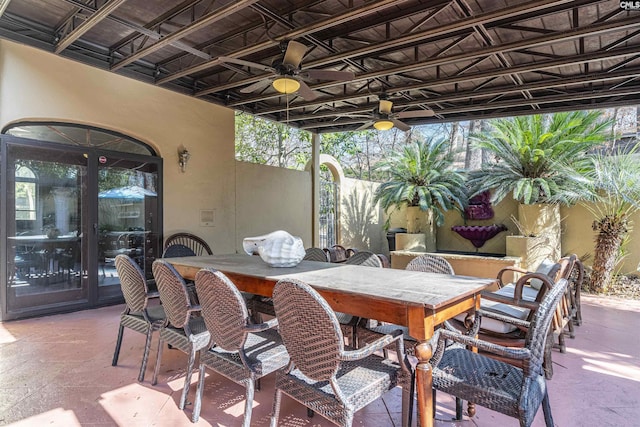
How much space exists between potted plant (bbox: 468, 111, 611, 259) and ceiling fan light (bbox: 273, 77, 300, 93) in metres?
4.58

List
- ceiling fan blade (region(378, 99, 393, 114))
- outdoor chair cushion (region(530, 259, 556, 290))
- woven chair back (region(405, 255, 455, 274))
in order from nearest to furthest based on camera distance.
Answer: woven chair back (region(405, 255, 455, 274))
outdoor chair cushion (region(530, 259, 556, 290))
ceiling fan blade (region(378, 99, 393, 114))

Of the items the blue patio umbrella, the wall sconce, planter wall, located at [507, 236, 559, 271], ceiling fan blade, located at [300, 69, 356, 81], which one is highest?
ceiling fan blade, located at [300, 69, 356, 81]

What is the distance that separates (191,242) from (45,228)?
2.10 m

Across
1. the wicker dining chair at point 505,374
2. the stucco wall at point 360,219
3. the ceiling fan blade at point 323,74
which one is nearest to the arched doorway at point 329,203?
the stucco wall at point 360,219

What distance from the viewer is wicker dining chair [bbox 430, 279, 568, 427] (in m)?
1.68

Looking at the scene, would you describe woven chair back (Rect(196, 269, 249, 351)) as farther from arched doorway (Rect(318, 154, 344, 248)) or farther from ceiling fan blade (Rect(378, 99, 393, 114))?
arched doorway (Rect(318, 154, 344, 248))

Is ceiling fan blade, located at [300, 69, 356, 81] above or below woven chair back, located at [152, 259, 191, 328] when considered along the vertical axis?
above

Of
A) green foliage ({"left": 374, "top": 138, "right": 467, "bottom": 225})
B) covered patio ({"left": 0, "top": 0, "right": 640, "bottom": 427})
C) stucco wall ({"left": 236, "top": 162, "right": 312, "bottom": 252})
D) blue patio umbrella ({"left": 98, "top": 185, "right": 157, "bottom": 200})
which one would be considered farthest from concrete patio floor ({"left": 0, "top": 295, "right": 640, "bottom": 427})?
green foliage ({"left": 374, "top": 138, "right": 467, "bottom": 225})

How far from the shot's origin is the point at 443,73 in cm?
565

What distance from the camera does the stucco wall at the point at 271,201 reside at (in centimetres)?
735

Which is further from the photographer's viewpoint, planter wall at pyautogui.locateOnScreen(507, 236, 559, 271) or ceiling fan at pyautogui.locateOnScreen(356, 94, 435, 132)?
planter wall at pyautogui.locateOnScreen(507, 236, 559, 271)

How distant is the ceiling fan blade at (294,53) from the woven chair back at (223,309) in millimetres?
2617

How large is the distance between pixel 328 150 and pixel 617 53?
32.7 feet

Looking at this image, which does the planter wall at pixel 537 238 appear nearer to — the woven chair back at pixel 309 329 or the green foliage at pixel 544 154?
the green foliage at pixel 544 154
